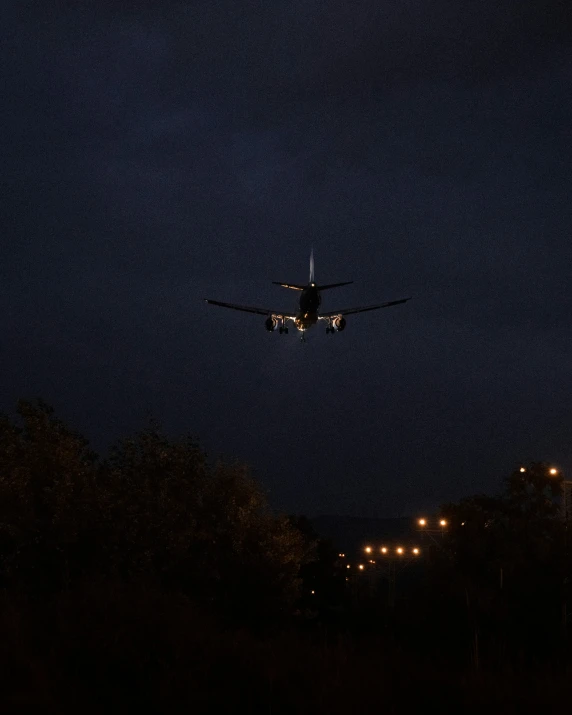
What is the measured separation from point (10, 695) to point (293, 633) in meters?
5.41

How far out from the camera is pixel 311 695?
35.0 ft

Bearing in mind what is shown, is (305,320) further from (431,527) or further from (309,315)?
(431,527)

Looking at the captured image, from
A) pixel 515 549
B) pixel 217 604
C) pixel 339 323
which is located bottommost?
pixel 217 604

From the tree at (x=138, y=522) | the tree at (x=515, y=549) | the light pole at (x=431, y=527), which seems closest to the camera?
the tree at (x=138, y=522)

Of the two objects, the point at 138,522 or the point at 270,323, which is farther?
the point at 270,323

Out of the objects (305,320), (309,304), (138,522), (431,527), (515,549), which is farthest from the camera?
(431,527)

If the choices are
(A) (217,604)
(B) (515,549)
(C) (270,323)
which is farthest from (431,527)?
(A) (217,604)

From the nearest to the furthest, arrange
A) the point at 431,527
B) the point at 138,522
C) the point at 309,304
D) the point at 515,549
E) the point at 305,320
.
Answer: the point at 138,522
the point at 309,304
the point at 305,320
the point at 515,549
the point at 431,527

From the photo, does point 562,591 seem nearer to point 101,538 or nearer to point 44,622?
point 101,538

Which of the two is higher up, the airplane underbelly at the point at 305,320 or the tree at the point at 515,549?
the airplane underbelly at the point at 305,320

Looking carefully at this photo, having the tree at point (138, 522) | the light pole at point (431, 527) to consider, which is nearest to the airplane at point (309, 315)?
the tree at point (138, 522)

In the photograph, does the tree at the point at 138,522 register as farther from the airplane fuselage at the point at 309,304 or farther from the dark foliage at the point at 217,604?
the airplane fuselage at the point at 309,304

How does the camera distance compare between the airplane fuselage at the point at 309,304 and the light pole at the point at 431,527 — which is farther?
the light pole at the point at 431,527

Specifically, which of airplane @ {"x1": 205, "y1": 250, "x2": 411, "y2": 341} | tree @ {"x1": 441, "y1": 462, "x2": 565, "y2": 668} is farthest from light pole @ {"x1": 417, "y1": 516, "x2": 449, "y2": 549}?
airplane @ {"x1": 205, "y1": 250, "x2": 411, "y2": 341}
